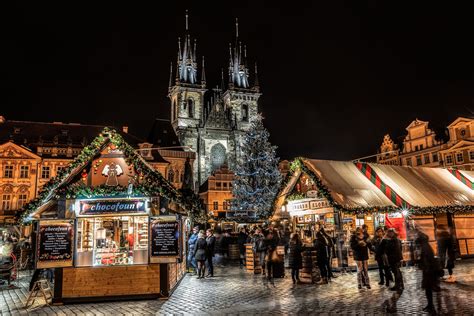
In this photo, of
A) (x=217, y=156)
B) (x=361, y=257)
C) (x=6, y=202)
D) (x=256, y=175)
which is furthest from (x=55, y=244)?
(x=217, y=156)

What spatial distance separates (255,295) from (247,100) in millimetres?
59284

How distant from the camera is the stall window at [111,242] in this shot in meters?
10.7

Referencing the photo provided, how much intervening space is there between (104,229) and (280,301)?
18.2 ft

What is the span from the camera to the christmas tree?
Result: 35344mm

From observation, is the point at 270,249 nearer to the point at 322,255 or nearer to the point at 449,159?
the point at 322,255

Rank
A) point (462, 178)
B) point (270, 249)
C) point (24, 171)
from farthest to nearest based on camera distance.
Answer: point (24, 171), point (462, 178), point (270, 249)

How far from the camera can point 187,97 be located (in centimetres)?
6341

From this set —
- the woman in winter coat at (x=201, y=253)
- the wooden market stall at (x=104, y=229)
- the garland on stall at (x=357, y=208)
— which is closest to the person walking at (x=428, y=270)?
the garland on stall at (x=357, y=208)

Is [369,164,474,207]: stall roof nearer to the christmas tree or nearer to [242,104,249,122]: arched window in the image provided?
the christmas tree

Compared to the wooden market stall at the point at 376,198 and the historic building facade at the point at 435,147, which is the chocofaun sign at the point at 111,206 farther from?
the historic building facade at the point at 435,147

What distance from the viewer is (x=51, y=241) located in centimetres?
1036

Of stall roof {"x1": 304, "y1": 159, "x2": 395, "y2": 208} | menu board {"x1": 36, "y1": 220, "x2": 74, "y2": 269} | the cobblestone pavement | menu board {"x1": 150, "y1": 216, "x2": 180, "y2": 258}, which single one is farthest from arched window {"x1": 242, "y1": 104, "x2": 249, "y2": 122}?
menu board {"x1": 36, "y1": 220, "x2": 74, "y2": 269}

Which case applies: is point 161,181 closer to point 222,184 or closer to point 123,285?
point 123,285

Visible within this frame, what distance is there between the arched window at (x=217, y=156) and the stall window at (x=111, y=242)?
47318 mm
